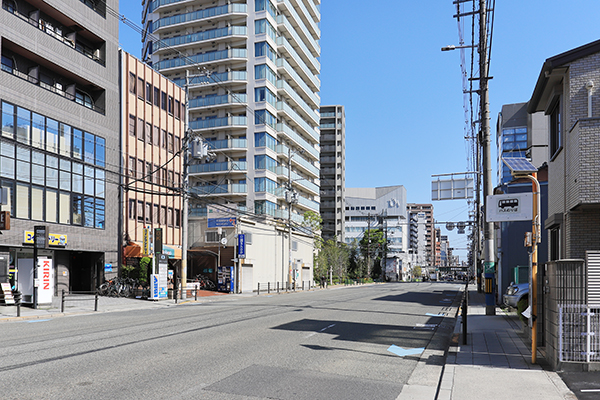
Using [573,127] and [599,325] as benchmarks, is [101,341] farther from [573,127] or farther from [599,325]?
[573,127]

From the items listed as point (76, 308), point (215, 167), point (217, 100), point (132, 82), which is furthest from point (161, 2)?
point (76, 308)

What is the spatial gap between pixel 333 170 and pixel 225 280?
7345 centimetres

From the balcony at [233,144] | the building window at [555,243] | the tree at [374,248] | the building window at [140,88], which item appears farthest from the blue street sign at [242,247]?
the tree at [374,248]

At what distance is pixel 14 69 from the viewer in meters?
30.6

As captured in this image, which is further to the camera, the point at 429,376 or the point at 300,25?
the point at 300,25

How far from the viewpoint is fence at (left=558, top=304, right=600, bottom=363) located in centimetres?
910

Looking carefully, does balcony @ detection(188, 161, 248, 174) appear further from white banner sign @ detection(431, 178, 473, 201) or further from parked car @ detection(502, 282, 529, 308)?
parked car @ detection(502, 282, 529, 308)

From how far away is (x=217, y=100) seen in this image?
70.0m

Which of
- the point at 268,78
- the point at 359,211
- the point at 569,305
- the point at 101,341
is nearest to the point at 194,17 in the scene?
the point at 268,78

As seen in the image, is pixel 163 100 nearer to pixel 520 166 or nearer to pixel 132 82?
pixel 132 82

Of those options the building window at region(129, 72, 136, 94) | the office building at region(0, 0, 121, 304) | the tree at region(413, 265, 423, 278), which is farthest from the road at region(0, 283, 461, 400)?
the tree at region(413, 265, 423, 278)

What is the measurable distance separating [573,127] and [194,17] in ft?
220

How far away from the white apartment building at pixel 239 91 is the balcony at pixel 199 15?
13 centimetres

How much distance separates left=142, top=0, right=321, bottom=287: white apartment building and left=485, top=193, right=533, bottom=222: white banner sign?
169 ft
